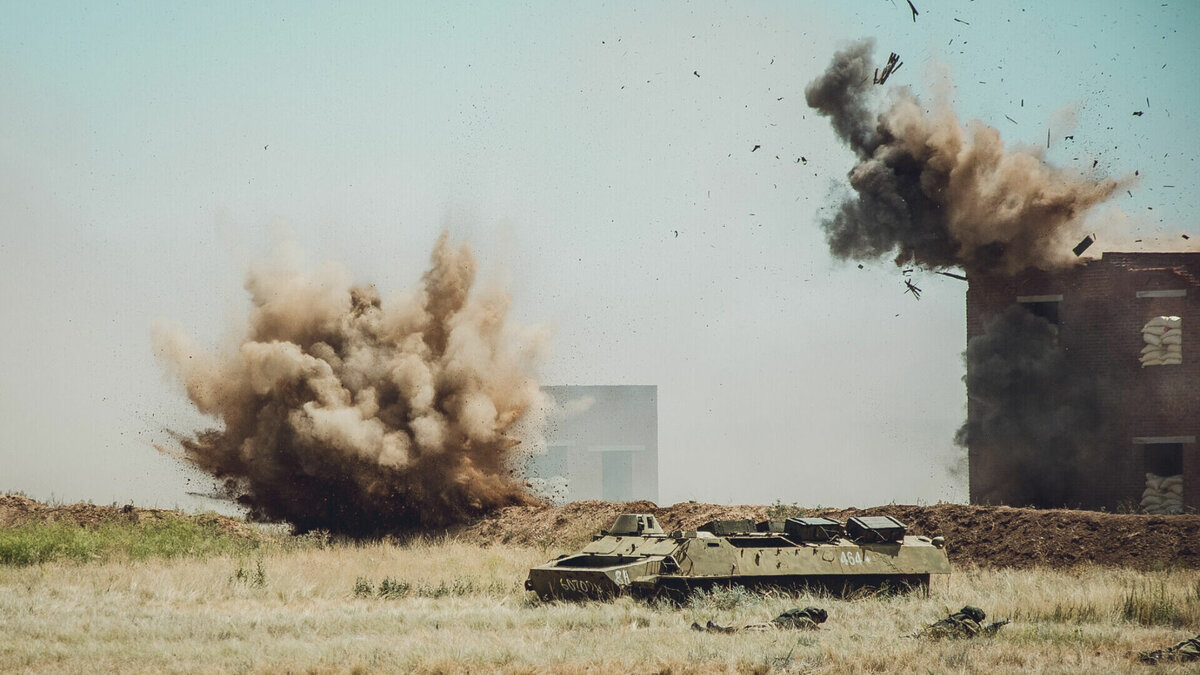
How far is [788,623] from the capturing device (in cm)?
1377

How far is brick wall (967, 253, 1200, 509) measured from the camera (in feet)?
98.5

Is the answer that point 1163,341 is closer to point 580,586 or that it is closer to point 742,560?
point 742,560

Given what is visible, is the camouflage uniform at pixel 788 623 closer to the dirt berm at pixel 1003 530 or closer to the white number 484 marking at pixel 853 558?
the white number 484 marking at pixel 853 558

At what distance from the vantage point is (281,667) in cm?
1143

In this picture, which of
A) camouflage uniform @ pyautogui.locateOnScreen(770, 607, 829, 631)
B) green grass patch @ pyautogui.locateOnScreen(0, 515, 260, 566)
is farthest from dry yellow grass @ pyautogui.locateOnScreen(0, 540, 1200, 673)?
green grass patch @ pyautogui.locateOnScreen(0, 515, 260, 566)

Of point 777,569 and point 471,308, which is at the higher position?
point 471,308

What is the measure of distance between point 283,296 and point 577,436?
38.1m

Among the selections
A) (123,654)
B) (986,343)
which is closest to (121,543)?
(123,654)

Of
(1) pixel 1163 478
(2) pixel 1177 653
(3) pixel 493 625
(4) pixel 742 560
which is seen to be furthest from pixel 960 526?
(3) pixel 493 625

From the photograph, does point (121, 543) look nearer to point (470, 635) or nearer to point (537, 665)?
point (470, 635)

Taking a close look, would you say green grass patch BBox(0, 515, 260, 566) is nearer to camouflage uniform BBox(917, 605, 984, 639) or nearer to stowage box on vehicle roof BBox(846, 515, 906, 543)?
stowage box on vehicle roof BBox(846, 515, 906, 543)

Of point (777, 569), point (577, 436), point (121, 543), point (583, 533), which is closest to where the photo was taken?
point (777, 569)

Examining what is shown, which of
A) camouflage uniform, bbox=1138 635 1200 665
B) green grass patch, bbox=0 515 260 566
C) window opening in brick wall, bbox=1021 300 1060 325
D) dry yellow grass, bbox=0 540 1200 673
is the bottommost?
dry yellow grass, bbox=0 540 1200 673

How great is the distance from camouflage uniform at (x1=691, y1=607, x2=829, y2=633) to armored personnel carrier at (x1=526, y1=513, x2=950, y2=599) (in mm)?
1962
